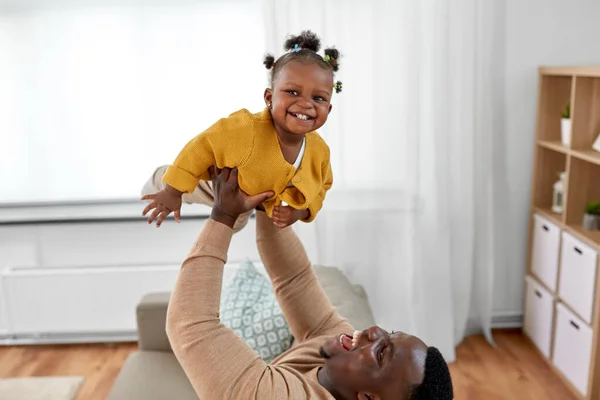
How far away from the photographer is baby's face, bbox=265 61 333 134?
3.86 feet

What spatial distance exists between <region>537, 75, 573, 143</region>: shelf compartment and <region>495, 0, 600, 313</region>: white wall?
10 cm

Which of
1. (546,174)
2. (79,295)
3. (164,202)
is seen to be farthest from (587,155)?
(79,295)

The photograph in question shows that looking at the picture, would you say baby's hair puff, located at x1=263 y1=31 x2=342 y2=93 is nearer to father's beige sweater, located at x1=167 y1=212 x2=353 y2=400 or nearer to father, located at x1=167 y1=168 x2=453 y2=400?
father, located at x1=167 y1=168 x2=453 y2=400

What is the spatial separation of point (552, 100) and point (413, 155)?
2.59ft

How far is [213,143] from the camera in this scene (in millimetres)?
1199

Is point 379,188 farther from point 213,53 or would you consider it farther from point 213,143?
point 213,143

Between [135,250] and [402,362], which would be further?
[135,250]

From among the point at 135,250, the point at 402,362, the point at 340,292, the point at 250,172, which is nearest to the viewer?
the point at 402,362

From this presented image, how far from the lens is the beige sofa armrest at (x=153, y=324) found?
7.26ft

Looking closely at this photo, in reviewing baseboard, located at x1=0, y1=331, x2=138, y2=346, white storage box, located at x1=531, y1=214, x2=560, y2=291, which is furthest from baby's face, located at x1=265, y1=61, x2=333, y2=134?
baseboard, located at x1=0, y1=331, x2=138, y2=346

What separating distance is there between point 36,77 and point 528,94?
2.54 metres

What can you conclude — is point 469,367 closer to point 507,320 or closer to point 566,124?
point 507,320

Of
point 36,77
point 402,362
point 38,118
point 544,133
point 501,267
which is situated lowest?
point 501,267

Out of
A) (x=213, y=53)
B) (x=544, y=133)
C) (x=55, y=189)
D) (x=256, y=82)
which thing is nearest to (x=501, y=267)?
(x=544, y=133)
